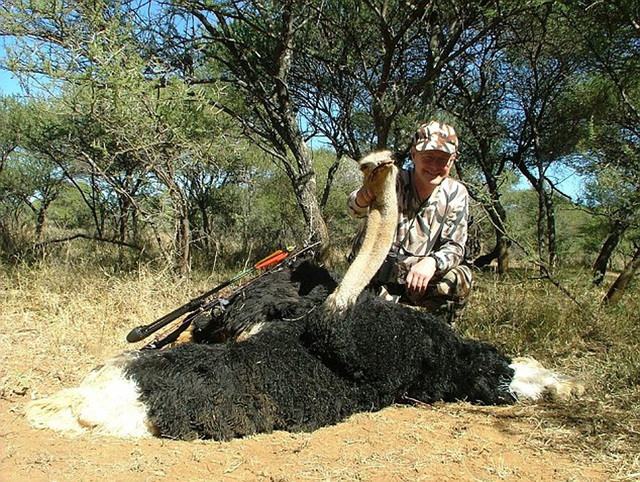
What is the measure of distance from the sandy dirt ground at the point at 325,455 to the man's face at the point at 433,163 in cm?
165

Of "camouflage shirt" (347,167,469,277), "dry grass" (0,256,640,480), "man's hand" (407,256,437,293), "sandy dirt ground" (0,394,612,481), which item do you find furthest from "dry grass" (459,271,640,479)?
"man's hand" (407,256,437,293)

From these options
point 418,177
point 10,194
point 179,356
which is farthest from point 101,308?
point 10,194

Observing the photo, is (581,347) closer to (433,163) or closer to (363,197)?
(433,163)

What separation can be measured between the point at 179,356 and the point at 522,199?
1013 cm

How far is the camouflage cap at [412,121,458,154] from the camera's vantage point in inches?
140

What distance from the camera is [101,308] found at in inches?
179

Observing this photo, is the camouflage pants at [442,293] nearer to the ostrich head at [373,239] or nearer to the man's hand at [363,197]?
the man's hand at [363,197]

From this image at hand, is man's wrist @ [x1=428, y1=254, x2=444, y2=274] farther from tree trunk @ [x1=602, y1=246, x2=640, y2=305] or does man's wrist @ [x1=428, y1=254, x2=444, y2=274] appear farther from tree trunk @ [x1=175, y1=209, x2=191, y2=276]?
tree trunk @ [x1=175, y1=209, x2=191, y2=276]

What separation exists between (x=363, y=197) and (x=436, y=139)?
0.72 m

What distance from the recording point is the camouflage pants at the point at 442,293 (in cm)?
376

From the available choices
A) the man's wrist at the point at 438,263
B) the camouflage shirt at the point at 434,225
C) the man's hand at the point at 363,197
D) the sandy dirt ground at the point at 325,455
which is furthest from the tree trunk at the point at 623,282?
the man's hand at the point at 363,197

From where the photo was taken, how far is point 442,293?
379 cm

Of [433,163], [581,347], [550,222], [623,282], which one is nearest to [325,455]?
[433,163]

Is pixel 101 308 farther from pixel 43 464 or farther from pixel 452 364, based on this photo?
pixel 452 364
